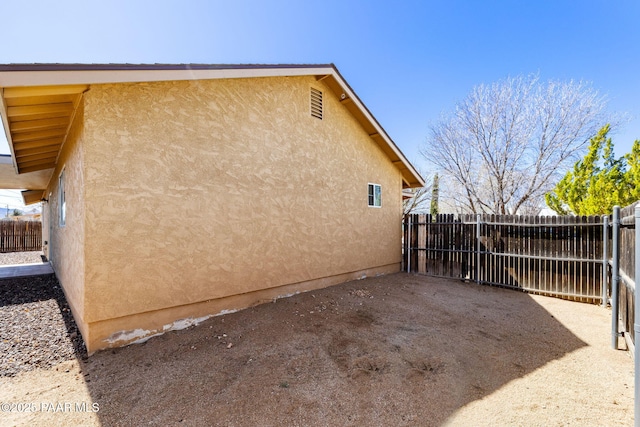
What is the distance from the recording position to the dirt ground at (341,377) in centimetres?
302

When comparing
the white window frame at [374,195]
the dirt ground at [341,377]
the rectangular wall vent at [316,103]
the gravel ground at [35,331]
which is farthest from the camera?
the white window frame at [374,195]

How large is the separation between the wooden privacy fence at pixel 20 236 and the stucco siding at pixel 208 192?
2016 cm

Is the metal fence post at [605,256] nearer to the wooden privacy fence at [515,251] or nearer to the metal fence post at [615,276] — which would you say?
the wooden privacy fence at [515,251]

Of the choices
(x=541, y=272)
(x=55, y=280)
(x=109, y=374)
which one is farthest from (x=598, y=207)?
(x=55, y=280)

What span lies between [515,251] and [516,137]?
11536 mm

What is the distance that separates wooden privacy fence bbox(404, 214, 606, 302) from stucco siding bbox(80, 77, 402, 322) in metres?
3.58

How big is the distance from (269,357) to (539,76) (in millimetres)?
19840

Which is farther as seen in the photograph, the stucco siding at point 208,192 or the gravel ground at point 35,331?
the stucco siding at point 208,192

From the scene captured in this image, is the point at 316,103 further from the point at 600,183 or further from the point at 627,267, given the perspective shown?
the point at 600,183

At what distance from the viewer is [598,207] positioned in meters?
11.2

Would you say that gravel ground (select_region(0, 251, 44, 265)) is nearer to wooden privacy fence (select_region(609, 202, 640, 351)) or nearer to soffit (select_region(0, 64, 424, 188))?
soffit (select_region(0, 64, 424, 188))

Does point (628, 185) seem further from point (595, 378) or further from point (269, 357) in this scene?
point (269, 357)

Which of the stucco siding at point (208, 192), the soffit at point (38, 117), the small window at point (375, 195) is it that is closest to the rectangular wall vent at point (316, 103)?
the stucco siding at point (208, 192)

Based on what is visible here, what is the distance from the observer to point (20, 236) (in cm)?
1736
